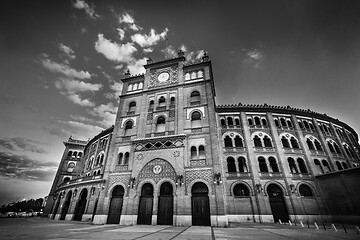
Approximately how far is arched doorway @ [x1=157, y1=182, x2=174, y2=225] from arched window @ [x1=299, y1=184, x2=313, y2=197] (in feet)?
56.5

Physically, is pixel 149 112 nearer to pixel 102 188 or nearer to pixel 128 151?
pixel 128 151

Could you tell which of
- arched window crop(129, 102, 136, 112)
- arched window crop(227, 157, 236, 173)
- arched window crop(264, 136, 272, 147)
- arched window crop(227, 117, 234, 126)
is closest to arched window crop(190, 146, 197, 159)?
arched window crop(227, 157, 236, 173)

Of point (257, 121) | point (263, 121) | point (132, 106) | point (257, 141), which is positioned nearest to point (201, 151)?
point (132, 106)

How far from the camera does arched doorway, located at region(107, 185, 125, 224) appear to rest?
15.7 meters

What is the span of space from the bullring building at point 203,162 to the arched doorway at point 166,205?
3.1 inches

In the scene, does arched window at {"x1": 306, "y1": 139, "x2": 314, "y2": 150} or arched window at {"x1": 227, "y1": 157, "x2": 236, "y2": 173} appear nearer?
arched window at {"x1": 227, "y1": 157, "x2": 236, "y2": 173}

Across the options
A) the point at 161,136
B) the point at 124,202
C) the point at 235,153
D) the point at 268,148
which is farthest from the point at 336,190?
the point at 124,202

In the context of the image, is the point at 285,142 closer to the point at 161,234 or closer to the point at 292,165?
the point at 292,165

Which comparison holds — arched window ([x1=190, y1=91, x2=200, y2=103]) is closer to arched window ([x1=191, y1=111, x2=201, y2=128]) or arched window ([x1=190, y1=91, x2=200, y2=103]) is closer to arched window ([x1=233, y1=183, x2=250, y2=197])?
arched window ([x1=191, y1=111, x2=201, y2=128])

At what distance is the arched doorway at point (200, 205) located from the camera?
1388 centimetres

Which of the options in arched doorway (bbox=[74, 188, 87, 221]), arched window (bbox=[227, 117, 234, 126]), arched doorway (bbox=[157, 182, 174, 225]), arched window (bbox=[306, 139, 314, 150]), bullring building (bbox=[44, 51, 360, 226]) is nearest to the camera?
arched doorway (bbox=[157, 182, 174, 225])

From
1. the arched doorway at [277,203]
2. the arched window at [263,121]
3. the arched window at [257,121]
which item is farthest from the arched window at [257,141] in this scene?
the arched doorway at [277,203]

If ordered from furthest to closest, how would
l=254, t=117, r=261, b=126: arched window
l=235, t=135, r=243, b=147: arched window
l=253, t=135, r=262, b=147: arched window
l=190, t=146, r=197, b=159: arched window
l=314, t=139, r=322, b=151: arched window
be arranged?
l=254, t=117, r=261, b=126: arched window, l=314, t=139, r=322, b=151: arched window, l=235, t=135, r=243, b=147: arched window, l=253, t=135, r=262, b=147: arched window, l=190, t=146, r=197, b=159: arched window

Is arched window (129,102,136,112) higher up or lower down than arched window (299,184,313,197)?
higher up
